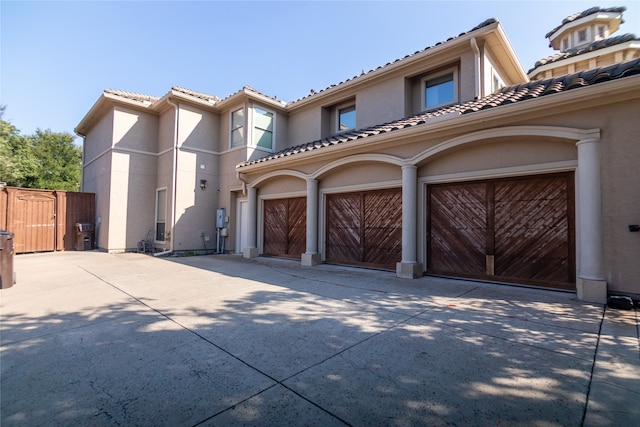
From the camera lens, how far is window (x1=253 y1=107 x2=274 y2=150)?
37.7 ft

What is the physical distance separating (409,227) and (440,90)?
479 cm

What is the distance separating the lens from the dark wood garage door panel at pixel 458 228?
20.5 ft

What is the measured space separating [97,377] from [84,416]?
56 cm

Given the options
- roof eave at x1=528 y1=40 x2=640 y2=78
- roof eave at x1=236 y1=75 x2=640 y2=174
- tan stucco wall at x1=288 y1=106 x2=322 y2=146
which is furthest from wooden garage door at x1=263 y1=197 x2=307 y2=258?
roof eave at x1=528 y1=40 x2=640 y2=78

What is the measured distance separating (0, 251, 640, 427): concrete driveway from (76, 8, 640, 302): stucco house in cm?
129

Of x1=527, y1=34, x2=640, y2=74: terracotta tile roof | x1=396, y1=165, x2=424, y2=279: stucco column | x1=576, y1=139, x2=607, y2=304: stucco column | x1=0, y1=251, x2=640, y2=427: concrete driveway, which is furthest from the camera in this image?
x1=527, y1=34, x2=640, y2=74: terracotta tile roof

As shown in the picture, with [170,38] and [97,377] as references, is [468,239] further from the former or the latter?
[170,38]

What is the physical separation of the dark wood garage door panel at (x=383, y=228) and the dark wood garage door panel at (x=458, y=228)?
836 mm

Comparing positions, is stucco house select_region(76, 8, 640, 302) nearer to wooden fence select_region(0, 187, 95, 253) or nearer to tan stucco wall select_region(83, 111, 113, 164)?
tan stucco wall select_region(83, 111, 113, 164)

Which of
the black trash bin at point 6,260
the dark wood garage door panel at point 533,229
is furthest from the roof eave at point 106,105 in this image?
the dark wood garage door panel at point 533,229

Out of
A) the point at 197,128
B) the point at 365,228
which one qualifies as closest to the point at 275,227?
the point at 365,228

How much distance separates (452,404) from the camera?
210cm

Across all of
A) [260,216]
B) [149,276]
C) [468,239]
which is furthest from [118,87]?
[468,239]

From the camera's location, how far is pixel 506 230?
5.89m
